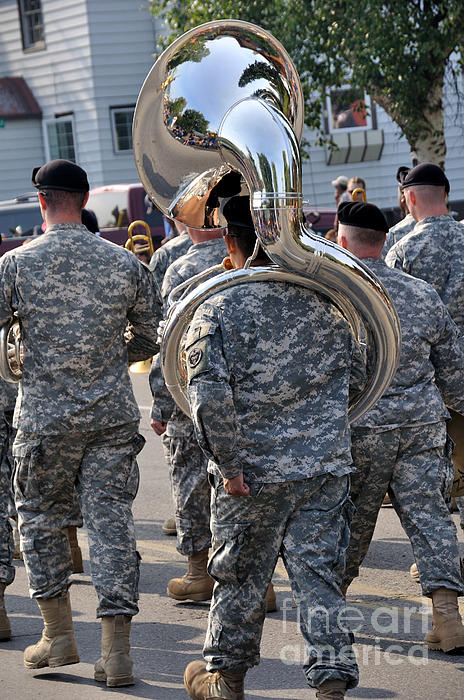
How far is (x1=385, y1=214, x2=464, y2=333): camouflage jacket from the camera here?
6391mm

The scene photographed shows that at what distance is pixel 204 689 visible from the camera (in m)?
4.35

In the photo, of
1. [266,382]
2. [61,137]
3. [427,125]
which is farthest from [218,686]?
[61,137]

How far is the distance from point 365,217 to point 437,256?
49.9 inches

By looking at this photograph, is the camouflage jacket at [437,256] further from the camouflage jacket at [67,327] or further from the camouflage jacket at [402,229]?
the camouflage jacket at [67,327]

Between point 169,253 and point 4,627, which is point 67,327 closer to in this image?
point 4,627

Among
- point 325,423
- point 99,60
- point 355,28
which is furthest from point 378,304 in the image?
point 99,60

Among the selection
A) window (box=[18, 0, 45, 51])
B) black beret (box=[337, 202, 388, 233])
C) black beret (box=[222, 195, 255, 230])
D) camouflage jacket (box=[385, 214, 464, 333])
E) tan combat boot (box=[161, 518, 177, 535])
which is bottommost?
tan combat boot (box=[161, 518, 177, 535])

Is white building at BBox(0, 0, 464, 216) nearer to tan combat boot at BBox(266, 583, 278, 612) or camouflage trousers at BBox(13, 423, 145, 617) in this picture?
tan combat boot at BBox(266, 583, 278, 612)

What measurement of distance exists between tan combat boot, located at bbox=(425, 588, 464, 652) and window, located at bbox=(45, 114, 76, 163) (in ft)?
70.5

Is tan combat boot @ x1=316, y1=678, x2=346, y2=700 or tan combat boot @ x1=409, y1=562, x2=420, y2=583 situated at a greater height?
tan combat boot @ x1=316, y1=678, x2=346, y2=700

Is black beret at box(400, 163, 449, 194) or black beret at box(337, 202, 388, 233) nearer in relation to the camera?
black beret at box(337, 202, 388, 233)

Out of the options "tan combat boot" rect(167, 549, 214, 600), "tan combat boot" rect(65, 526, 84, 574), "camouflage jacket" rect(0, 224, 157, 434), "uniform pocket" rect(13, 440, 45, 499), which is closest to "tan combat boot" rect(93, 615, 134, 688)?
"uniform pocket" rect(13, 440, 45, 499)

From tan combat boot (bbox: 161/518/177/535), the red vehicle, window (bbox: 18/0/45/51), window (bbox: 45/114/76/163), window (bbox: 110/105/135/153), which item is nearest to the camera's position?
tan combat boot (bbox: 161/518/177/535)

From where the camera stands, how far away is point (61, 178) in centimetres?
514
